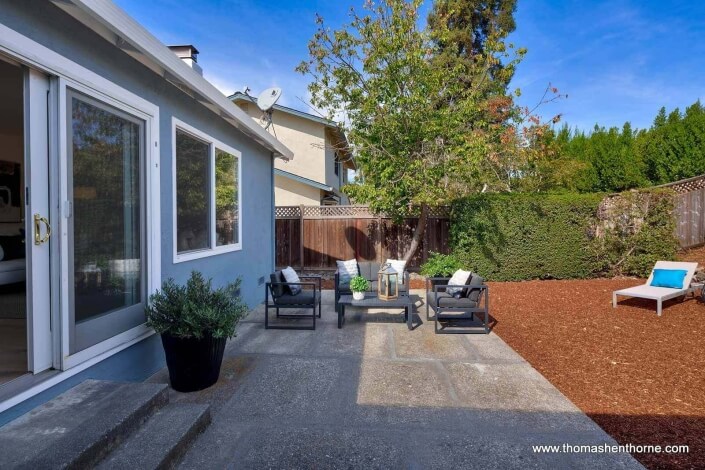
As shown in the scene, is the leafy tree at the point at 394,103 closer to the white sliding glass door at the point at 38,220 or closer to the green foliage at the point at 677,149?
the white sliding glass door at the point at 38,220

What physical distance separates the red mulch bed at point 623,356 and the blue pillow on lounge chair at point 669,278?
32cm

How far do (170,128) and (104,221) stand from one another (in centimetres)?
133

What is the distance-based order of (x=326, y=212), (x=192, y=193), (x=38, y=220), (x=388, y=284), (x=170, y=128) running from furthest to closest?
(x=326, y=212) → (x=388, y=284) → (x=192, y=193) → (x=170, y=128) → (x=38, y=220)

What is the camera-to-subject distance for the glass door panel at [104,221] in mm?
2623

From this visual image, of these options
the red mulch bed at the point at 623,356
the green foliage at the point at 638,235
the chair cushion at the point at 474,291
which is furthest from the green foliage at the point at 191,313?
the green foliage at the point at 638,235

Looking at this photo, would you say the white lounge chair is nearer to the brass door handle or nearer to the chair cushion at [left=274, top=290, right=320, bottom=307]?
the chair cushion at [left=274, top=290, right=320, bottom=307]

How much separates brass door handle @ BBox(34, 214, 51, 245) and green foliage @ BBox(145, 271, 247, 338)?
38.8 inches

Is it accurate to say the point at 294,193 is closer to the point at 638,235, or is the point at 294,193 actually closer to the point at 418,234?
the point at 418,234

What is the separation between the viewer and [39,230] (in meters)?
2.35

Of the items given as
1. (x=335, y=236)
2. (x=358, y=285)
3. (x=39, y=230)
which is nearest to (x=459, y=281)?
(x=358, y=285)

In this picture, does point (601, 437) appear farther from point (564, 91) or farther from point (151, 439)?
point (564, 91)

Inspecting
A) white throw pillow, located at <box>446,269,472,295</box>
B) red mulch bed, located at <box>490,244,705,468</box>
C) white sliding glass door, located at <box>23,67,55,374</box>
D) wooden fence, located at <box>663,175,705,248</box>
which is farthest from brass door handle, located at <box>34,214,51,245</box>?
wooden fence, located at <box>663,175,705,248</box>

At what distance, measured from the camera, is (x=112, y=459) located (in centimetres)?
197

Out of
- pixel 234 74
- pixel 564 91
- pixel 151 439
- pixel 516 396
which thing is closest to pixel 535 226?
pixel 564 91
